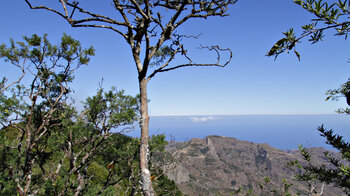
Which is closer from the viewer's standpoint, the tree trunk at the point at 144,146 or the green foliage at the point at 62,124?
the tree trunk at the point at 144,146

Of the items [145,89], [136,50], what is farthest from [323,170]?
[136,50]

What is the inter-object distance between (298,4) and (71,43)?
11348 millimetres

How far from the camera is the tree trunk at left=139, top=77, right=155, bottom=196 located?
3016mm

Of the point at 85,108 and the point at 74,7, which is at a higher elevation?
the point at 74,7

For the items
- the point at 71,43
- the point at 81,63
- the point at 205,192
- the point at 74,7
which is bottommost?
the point at 205,192

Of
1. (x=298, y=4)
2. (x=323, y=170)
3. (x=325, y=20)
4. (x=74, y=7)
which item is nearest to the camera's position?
(x=325, y=20)

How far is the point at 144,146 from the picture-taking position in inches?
128

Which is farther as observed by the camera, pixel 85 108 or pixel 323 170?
pixel 85 108

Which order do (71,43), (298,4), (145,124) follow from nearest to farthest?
(298,4)
(145,124)
(71,43)

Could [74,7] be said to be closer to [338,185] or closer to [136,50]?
[136,50]

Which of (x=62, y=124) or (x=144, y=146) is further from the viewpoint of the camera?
(x=62, y=124)

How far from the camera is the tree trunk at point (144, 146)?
3.02 metres

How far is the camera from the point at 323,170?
2369mm

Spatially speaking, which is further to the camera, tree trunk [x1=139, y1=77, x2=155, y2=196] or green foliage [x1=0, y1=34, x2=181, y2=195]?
green foliage [x1=0, y1=34, x2=181, y2=195]
